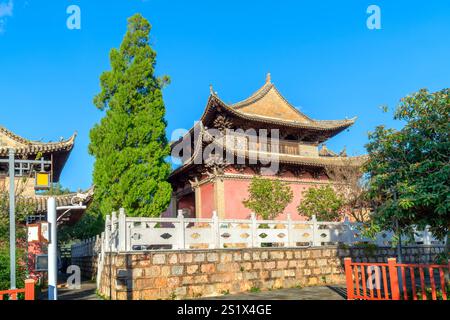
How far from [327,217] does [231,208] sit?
3.95 meters

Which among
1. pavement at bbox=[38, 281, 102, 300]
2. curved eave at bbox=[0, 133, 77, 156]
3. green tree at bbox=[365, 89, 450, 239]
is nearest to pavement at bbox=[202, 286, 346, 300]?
green tree at bbox=[365, 89, 450, 239]

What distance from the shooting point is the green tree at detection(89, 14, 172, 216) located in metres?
13.1

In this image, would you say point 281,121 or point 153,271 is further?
point 281,121

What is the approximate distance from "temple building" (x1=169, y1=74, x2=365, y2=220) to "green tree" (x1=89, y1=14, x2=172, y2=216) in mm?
3261

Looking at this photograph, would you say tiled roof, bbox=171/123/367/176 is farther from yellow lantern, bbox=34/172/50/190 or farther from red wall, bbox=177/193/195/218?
yellow lantern, bbox=34/172/50/190

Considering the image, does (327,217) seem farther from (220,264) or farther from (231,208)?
(220,264)

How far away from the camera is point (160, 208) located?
1337 cm

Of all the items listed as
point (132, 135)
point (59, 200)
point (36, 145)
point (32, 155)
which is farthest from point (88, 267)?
point (132, 135)

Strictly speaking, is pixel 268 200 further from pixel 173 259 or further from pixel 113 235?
pixel 113 235

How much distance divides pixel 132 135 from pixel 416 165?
8.42m

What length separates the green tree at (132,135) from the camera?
13.1 meters

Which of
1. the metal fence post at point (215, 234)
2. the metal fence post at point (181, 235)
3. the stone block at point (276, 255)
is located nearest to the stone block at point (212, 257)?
the metal fence post at point (215, 234)

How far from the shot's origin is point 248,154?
58.1 feet
